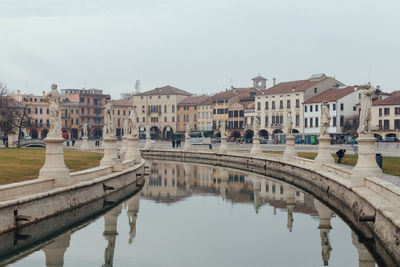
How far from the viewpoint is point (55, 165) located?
2328cm

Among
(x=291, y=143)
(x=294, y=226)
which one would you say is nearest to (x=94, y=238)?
(x=294, y=226)

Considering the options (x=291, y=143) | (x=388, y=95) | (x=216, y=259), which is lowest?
(x=216, y=259)

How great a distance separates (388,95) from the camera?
98312mm

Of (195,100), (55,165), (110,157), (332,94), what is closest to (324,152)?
(110,157)

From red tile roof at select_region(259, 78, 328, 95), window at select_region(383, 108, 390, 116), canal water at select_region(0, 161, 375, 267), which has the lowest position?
canal water at select_region(0, 161, 375, 267)

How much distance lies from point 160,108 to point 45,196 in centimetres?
11883

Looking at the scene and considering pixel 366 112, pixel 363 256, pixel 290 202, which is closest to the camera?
pixel 363 256

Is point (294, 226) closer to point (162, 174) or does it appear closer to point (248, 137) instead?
point (162, 174)

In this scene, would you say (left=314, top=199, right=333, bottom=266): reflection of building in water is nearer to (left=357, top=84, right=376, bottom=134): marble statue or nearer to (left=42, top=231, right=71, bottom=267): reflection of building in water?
(left=357, top=84, right=376, bottom=134): marble statue

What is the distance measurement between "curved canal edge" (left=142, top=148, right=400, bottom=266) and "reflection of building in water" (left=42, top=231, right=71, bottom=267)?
973 cm

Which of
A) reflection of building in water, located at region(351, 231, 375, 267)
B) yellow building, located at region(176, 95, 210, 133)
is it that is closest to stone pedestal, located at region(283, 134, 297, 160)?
reflection of building in water, located at region(351, 231, 375, 267)

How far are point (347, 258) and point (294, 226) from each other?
604 centimetres

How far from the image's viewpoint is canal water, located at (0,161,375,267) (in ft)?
57.7

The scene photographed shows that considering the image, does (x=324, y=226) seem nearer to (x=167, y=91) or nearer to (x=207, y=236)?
(x=207, y=236)
